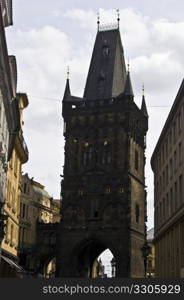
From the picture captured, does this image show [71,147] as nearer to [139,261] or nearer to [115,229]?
[115,229]

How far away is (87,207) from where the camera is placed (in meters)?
79.9

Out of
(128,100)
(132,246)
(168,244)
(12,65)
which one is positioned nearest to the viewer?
(12,65)

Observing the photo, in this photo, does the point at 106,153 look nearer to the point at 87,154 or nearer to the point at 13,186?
the point at 87,154

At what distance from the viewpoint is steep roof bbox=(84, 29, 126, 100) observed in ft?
291

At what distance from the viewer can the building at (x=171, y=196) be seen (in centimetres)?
4692

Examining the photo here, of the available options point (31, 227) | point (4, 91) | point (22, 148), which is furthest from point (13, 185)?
point (31, 227)

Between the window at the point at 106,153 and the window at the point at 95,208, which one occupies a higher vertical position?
the window at the point at 106,153

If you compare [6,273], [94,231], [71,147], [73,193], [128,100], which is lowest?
[6,273]

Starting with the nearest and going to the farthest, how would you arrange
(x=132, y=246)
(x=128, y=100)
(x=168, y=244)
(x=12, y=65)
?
(x=12, y=65), (x=168, y=244), (x=132, y=246), (x=128, y=100)

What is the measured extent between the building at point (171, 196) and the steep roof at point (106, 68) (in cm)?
2418

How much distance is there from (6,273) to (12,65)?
1504cm

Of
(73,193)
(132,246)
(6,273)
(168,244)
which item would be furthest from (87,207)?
(6,273)

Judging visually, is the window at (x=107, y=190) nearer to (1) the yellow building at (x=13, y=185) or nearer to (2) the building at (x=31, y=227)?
(2) the building at (x=31, y=227)

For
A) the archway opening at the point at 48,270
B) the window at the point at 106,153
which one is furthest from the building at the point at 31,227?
the window at the point at 106,153
